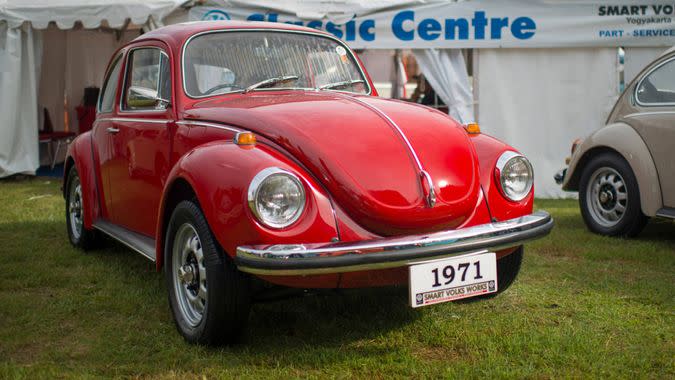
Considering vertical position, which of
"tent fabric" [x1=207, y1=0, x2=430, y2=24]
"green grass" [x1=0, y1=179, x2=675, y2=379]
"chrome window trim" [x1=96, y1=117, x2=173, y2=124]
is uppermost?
"tent fabric" [x1=207, y1=0, x2=430, y2=24]

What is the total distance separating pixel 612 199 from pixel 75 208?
177 inches

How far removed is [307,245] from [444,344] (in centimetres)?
98

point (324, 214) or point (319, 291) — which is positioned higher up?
point (324, 214)

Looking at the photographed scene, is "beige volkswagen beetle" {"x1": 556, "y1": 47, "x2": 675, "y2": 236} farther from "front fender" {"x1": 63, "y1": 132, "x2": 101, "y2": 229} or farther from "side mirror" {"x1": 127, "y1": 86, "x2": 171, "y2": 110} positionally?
"front fender" {"x1": 63, "y1": 132, "x2": 101, "y2": 229}

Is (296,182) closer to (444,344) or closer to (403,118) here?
(403,118)

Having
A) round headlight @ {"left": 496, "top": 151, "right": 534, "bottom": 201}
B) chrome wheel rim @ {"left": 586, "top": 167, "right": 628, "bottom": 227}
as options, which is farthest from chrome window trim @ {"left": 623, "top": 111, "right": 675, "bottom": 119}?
round headlight @ {"left": 496, "top": 151, "right": 534, "bottom": 201}

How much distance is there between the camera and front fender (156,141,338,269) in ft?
10.1

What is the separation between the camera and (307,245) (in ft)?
10.0

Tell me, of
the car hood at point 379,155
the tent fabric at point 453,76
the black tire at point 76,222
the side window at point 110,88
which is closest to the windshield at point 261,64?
the car hood at point 379,155

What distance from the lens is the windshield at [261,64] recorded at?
4285 mm

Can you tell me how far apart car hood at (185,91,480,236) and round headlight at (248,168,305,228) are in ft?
0.57

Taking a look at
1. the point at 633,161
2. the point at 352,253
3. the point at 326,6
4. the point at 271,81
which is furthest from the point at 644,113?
the point at 326,6

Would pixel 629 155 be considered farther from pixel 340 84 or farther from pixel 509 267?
pixel 340 84

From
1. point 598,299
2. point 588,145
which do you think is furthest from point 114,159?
point 588,145
